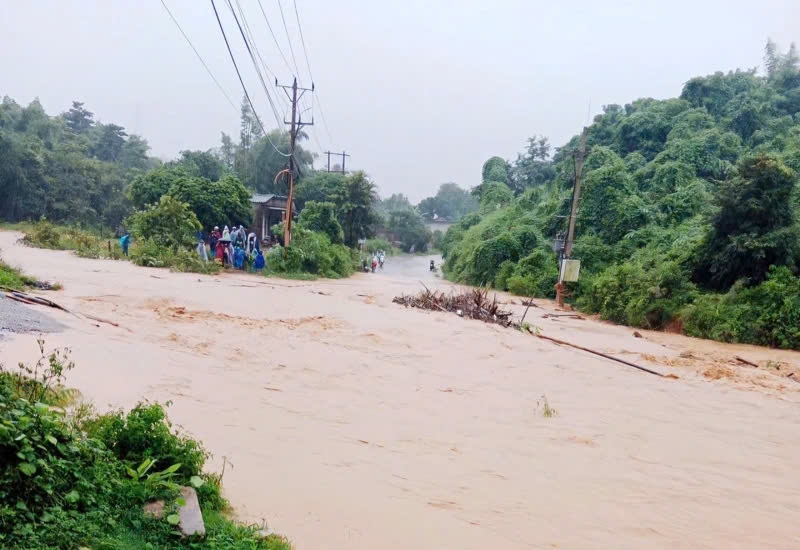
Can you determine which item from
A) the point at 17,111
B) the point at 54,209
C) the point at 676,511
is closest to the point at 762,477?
the point at 676,511

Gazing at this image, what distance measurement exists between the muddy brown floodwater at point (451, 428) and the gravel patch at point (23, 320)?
345mm

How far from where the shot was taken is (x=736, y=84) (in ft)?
125

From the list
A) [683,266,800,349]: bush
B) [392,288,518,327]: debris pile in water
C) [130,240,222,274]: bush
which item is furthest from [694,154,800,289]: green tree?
[130,240,222,274]: bush

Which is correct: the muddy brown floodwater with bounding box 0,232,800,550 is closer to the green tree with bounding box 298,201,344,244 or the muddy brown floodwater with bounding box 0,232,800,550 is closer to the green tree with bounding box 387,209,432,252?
the green tree with bounding box 298,201,344,244

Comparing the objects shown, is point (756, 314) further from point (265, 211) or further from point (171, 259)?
point (265, 211)

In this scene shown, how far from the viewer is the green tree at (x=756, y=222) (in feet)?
54.2

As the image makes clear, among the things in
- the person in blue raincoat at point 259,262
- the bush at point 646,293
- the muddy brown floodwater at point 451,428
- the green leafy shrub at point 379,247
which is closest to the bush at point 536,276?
the bush at point 646,293

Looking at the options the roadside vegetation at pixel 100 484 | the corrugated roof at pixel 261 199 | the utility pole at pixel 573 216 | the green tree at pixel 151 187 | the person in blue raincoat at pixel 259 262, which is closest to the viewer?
the roadside vegetation at pixel 100 484

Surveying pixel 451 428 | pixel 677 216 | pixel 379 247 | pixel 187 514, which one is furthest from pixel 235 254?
pixel 379 247

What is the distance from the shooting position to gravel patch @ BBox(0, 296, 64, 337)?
686 cm

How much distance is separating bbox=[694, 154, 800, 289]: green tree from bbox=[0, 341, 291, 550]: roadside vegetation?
17.4 metres

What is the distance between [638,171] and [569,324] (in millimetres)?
17199

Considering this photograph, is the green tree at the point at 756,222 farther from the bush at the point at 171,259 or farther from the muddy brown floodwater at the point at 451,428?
the bush at the point at 171,259

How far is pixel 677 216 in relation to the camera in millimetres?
26516
